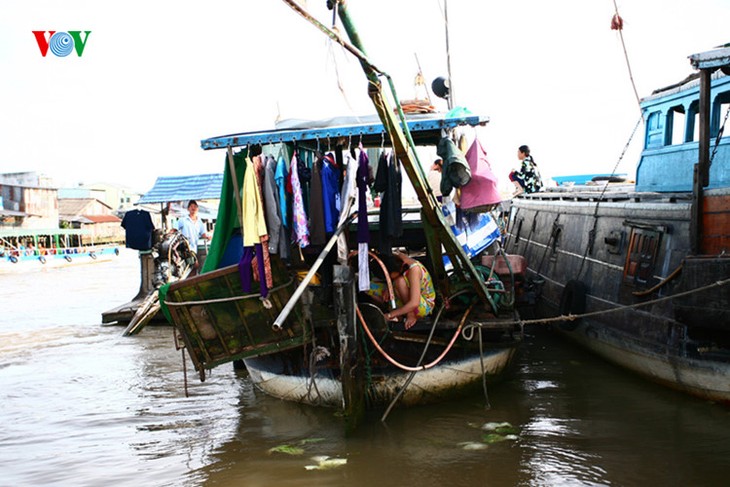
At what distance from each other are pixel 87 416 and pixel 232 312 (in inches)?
109

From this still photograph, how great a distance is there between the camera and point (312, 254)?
7.40 meters

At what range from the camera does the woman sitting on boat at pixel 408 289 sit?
6.77m

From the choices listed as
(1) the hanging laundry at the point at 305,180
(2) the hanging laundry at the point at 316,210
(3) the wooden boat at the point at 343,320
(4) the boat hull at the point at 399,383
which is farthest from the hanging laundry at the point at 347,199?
(4) the boat hull at the point at 399,383

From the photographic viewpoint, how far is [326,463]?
5816 millimetres

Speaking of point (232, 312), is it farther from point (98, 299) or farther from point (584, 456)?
point (98, 299)

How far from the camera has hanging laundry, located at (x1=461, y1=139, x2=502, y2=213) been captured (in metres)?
6.52

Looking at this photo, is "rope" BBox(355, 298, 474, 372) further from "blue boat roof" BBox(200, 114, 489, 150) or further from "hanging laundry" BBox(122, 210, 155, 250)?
"hanging laundry" BBox(122, 210, 155, 250)

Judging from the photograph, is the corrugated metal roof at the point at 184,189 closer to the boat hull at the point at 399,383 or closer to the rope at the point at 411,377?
the boat hull at the point at 399,383

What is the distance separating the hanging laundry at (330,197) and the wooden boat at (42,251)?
109 ft

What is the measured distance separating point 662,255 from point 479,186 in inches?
113


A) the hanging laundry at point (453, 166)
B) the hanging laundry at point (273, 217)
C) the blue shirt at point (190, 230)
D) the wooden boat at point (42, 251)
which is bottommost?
the wooden boat at point (42, 251)

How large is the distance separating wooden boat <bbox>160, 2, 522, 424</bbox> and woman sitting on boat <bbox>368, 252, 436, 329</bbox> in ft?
0.45

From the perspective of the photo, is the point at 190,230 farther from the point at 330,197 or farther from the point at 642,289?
the point at 642,289

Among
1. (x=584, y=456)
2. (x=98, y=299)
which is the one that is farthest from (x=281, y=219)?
(x=98, y=299)
